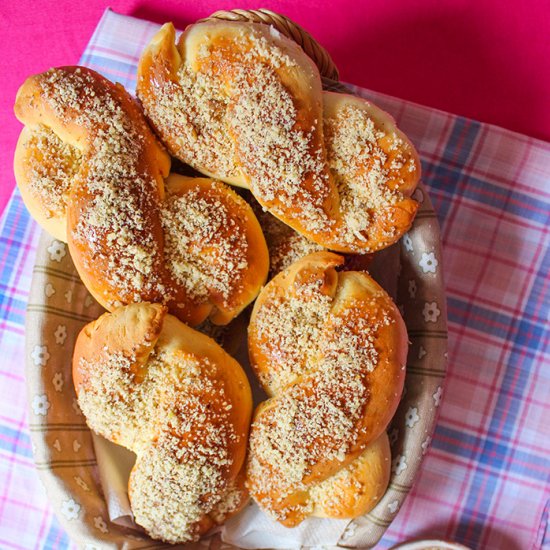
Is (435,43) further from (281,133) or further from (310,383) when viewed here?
(310,383)

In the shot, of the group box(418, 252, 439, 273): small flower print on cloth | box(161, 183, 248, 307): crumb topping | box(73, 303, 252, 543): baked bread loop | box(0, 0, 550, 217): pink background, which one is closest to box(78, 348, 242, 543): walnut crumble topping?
box(73, 303, 252, 543): baked bread loop

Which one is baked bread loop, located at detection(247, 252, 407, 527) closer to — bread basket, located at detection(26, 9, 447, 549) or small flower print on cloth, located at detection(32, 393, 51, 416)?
bread basket, located at detection(26, 9, 447, 549)

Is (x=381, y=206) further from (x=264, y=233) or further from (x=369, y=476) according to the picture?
(x=369, y=476)

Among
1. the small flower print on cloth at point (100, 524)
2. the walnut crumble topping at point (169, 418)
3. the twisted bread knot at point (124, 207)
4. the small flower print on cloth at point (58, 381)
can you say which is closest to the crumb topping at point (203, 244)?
the twisted bread knot at point (124, 207)

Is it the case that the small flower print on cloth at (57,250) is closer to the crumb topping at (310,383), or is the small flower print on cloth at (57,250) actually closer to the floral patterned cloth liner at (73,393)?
the floral patterned cloth liner at (73,393)

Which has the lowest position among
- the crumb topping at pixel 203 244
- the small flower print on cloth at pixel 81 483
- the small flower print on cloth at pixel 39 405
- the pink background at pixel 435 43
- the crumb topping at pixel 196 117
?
the small flower print on cloth at pixel 81 483

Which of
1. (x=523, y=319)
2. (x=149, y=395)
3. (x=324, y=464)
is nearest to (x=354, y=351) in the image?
(x=324, y=464)

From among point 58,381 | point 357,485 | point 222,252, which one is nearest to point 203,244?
point 222,252
